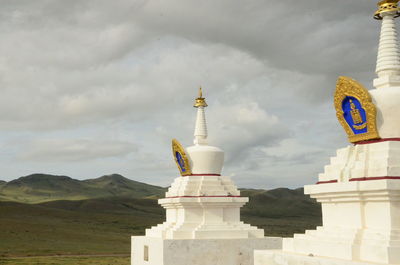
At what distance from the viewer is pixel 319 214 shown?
12544 cm

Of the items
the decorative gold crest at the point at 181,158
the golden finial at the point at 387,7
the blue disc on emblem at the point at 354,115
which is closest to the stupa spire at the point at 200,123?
the decorative gold crest at the point at 181,158

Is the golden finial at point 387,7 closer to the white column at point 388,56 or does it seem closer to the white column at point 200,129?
the white column at point 388,56

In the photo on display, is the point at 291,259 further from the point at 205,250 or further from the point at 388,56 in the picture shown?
the point at 205,250

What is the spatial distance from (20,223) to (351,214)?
5878cm

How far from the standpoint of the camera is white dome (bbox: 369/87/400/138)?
39.4 ft

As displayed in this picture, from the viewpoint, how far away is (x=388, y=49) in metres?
12.7

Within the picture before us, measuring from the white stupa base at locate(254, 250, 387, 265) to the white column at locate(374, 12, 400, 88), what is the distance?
14.8 feet

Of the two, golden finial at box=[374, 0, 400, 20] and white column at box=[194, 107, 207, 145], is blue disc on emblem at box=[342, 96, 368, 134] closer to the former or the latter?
golden finial at box=[374, 0, 400, 20]

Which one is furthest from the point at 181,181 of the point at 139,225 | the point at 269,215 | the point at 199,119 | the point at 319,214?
the point at 319,214

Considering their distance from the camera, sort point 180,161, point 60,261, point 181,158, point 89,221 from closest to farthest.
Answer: point 181,158 → point 180,161 → point 60,261 → point 89,221

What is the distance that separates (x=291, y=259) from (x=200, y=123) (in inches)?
487

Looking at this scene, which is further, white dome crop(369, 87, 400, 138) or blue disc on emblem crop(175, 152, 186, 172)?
blue disc on emblem crop(175, 152, 186, 172)

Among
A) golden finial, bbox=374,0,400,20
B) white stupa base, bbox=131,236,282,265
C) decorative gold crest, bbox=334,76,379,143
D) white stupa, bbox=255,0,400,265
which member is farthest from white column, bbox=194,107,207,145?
golden finial, bbox=374,0,400,20

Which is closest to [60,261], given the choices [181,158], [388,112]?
[181,158]
